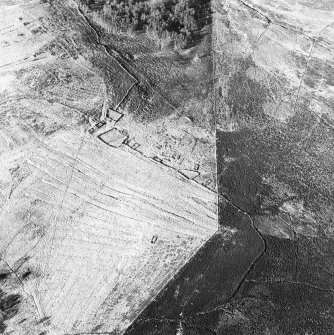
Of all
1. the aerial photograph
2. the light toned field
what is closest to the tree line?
the aerial photograph

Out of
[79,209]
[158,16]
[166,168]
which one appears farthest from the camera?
[158,16]

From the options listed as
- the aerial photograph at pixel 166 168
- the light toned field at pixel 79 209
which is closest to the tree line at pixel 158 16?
the aerial photograph at pixel 166 168

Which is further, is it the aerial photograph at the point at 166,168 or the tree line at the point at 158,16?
the tree line at the point at 158,16

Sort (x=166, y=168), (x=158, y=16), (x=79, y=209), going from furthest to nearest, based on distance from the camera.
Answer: (x=158, y=16) → (x=166, y=168) → (x=79, y=209)

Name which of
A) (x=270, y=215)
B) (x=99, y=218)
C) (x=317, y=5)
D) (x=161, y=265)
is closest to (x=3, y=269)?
(x=99, y=218)

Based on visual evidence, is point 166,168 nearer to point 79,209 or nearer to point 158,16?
point 79,209

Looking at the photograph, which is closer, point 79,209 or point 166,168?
point 79,209

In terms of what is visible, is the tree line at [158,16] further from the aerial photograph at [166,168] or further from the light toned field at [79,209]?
the light toned field at [79,209]

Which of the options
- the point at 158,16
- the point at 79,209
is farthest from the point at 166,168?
the point at 158,16

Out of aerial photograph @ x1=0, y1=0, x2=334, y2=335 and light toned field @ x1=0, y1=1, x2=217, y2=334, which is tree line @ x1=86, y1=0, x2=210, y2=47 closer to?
aerial photograph @ x1=0, y1=0, x2=334, y2=335
